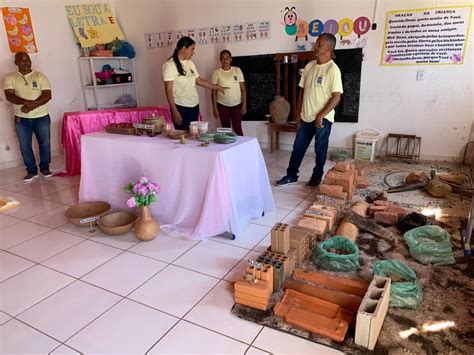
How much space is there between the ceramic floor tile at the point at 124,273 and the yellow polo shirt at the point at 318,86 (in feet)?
6.83

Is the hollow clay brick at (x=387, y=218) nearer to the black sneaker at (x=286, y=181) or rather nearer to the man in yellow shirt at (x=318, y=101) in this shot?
the man in yellow shirt at (x=318, y=101)

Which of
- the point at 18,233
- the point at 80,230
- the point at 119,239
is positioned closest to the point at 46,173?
the point at 18,233

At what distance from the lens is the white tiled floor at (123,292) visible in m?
1.62

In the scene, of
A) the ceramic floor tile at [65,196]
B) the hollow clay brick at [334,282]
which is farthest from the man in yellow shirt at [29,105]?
the hollow clay brick at [334,282]

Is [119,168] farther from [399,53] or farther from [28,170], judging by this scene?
[399,53]

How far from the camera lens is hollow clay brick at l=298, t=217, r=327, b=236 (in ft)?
7.97

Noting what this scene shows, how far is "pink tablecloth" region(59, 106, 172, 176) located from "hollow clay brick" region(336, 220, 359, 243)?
2996mm

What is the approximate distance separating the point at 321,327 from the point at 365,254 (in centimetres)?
82

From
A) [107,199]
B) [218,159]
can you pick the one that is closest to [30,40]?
[107,199]

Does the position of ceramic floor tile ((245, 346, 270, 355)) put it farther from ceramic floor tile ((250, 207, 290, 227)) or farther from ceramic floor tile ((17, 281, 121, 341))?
ceramic floor tile ((250, 207, 290, 227))

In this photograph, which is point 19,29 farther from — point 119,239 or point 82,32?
point 119,239

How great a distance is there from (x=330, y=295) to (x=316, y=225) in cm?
72

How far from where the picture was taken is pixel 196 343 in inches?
63.3

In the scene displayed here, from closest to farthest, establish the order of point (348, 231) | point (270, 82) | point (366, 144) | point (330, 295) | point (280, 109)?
point (330, 295) < point (348, 231) < point (366, 144) < point (280, 109) < point (270, 82)
